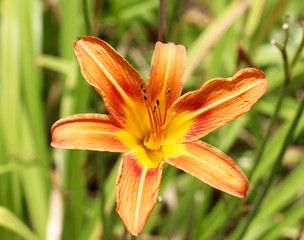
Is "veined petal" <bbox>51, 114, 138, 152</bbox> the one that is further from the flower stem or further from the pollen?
the flower stem

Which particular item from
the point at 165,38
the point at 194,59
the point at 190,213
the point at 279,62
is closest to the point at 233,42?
the point at 279,62

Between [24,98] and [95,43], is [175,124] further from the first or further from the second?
[24,98]

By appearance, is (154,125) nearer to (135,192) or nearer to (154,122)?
(154,122)

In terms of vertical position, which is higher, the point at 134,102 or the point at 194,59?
the point at 134,102

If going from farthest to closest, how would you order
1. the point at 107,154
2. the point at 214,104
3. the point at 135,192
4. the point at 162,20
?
the point at 107,154 < the point at 162,20 < the point at 214,104 < the point at 135,192

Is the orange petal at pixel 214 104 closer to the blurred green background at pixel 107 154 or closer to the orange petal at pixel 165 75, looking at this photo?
the orange petal at pixel 165 75

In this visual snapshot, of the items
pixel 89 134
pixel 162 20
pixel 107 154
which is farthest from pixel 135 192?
pixel 107 154
